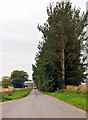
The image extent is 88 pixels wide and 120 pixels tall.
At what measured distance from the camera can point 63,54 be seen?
34.3m

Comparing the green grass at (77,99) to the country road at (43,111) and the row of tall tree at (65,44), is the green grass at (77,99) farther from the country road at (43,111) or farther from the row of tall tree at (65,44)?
the row of tall tree at (65,44)

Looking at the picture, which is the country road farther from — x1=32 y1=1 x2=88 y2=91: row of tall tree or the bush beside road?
x1=32 y1=1 x2=88 y2=91: row of tall tree

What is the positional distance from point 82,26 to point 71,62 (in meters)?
7.31

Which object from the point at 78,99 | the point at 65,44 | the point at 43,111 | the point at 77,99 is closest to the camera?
the point at 43,111

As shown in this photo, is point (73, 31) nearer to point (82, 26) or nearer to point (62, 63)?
point (82, 26)

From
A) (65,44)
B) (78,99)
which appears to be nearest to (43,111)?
(78,99)

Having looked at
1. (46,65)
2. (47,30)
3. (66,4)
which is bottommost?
(46,65)

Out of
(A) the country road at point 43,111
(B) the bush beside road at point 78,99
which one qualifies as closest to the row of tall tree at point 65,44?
(B) the bush beside road at point 78,99

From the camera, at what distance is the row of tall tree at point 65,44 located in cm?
Result: 3409

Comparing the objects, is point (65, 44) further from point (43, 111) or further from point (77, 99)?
point (43, 111)

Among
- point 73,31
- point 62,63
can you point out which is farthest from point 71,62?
point 73,31

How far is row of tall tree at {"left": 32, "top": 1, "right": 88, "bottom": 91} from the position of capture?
112 ft

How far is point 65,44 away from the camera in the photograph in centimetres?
3434

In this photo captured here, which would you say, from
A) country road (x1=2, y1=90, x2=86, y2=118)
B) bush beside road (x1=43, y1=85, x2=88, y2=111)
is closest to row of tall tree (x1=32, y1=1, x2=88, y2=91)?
bush beside road (x1=43, y1=85, x2=88, y2=111)
